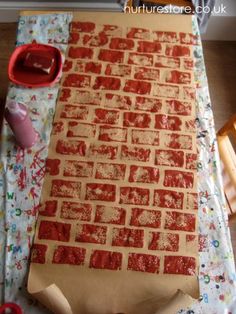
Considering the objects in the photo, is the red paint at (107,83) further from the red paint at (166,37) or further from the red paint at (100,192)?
the red paint at (100,192)

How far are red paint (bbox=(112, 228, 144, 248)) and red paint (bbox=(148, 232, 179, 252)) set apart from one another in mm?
30

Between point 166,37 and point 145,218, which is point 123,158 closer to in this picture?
point 145,218

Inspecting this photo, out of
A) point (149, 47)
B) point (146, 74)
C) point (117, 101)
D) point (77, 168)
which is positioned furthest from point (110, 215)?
point (149, 47)

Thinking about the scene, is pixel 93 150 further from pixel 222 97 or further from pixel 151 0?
pixel 222 97

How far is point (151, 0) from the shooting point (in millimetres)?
1602

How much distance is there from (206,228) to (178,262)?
0.42 feet

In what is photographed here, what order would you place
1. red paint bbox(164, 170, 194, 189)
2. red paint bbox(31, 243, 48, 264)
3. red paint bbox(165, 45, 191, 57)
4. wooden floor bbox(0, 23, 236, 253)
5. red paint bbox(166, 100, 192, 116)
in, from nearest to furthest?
red paint bbox(31, 243, 48, 264), red paint bbox(164, 170, 194, 189), red paint bbox(166, 100, 192, 116), red paint bbox(165, 45, 191, 57), wooden floor bbox(0, 23, 236, 253)

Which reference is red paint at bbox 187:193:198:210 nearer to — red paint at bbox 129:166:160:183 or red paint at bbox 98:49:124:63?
red paint at bbox 129:166:160:183

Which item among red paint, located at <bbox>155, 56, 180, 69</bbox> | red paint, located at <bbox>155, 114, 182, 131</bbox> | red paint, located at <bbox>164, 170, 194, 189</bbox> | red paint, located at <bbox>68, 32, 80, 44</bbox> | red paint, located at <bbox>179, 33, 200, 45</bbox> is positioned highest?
red paint, located at <bbox>179, 33, 200, 45</bbox>

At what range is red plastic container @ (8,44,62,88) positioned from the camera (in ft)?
3.69

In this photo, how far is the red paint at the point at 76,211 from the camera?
3.07 feet

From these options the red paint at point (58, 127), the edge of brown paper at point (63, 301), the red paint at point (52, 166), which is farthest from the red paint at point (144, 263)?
the red paint at point (58, 127)

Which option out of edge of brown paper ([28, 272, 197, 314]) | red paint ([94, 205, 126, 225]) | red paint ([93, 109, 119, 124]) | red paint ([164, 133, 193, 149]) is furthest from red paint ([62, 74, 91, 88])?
edge of brown paper ([28, 272, 197, 314])

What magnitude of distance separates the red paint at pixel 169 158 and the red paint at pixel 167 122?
0.28 feet
